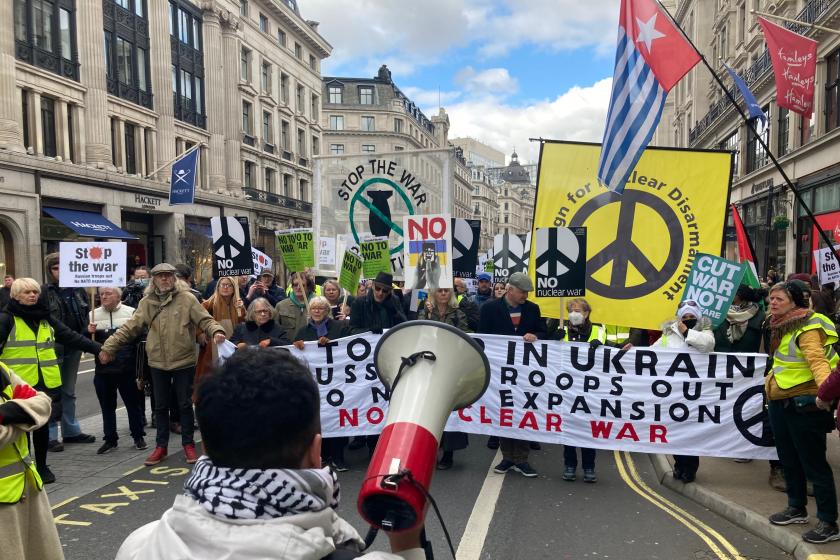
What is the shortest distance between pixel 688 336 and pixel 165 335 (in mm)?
5046

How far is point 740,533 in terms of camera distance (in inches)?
181

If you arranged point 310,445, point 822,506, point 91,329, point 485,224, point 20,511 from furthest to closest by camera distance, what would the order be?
point 485,224 → point 91,329 → point 822,506 → point 20,511 → point 310,445

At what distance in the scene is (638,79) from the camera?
21.0 feet

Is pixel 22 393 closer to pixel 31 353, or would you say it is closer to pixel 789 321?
pixel 31 353

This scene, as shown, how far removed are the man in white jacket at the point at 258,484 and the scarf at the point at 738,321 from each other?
5.67 m

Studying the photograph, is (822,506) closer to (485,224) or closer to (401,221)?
(401,221)

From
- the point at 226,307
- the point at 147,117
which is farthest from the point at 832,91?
the point at 147,117

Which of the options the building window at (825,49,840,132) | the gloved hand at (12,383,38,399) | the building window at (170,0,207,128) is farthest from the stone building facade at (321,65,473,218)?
the gloved hand at (12,383,38,399)

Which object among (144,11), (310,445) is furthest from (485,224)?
(310,445)

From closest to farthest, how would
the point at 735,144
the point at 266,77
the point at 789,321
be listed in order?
the point at 789,321 → the point at 735,144 → the point at 266,77

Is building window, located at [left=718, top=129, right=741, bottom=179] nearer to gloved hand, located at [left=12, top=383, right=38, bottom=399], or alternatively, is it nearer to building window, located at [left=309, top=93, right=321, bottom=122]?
building window, located at [left=309, top=93, right=321, bottom=122]

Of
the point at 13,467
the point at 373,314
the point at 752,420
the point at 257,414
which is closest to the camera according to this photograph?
the point at 257,414

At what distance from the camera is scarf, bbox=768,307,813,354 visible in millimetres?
4266

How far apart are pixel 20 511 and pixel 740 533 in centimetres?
461
